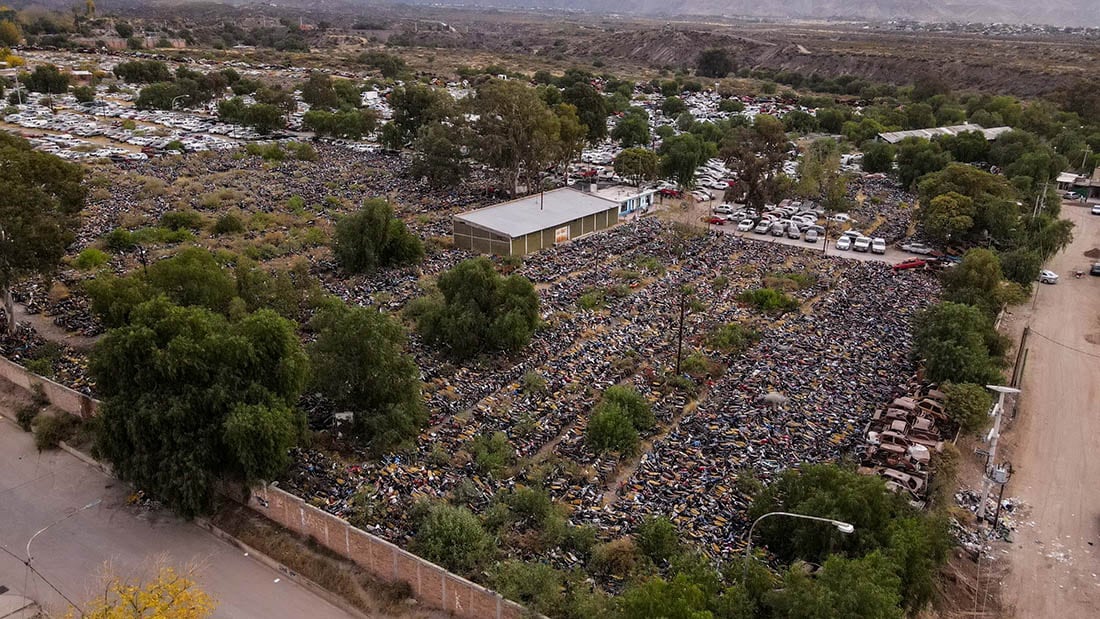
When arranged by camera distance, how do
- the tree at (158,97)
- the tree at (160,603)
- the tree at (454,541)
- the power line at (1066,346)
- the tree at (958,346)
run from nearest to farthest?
the tree at (160,603), the tree at (454,541), the tree at (958,346), the power line at (1066,346), the tree at (158,97)

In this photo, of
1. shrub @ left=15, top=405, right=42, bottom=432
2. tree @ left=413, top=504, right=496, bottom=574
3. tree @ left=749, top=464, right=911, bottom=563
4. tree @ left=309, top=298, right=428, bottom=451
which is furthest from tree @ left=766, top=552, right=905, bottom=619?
shrub @ left=15, top=405, right=42, bottom=432

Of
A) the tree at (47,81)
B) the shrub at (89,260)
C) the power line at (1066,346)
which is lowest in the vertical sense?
the power line at (1066,346)

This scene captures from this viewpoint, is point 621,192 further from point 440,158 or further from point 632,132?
point 632,132

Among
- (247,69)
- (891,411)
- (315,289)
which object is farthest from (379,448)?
(247,69)

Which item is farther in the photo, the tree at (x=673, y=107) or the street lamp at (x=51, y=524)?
the tree at (x=673, y=107)

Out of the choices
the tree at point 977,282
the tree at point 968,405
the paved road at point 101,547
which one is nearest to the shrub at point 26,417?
the paved road at point 101,547

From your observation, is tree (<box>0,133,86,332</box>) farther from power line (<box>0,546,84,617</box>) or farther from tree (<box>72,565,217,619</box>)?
tree (<box>72,565,217,619</box>)

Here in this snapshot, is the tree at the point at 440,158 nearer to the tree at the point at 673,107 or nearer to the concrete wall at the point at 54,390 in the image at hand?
the concrete wall at the point at 54,390

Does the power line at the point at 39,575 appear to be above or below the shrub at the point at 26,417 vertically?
below
